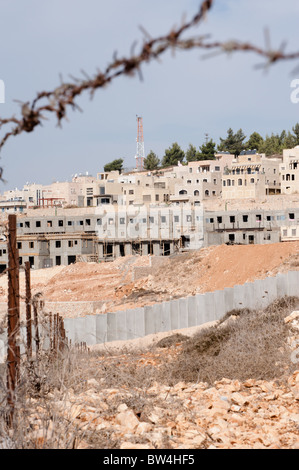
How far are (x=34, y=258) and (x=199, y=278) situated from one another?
32.3m

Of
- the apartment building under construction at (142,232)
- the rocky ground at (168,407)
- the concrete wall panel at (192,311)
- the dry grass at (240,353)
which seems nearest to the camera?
the rocky ground at (168,407)

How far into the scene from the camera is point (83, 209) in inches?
3344

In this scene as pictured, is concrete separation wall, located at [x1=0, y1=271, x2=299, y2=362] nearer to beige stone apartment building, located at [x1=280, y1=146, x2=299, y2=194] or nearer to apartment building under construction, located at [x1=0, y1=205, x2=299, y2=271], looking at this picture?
apartment building under construction, located at [x1=0, y1=205, x2=299, y2=271]

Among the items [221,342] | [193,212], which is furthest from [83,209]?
[221,342]

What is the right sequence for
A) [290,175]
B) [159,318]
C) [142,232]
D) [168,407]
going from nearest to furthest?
[168,407]
[159,318]
[142,232]
[290,175]

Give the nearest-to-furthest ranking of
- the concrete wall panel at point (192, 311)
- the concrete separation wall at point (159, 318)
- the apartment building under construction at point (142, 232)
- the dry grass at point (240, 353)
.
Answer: the dry grass at point (240, 353), the concrete separation wall at point (159, 318), the concrete wall panel at point (192, 311), the apartment building under construction at point (142, 232)

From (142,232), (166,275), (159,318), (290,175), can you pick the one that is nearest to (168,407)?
(159,318)

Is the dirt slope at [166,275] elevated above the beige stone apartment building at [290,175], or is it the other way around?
the beige stone apartment building at [290,175]

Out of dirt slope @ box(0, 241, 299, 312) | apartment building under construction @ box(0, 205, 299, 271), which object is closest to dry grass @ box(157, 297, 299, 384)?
dirt slope @ box(0, 241, 299, 312)

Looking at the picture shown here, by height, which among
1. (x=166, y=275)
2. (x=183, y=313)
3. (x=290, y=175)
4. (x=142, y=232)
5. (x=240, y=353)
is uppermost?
(x=290, y=175)

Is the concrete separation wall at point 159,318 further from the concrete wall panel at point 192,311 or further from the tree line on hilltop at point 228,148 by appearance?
the tree line on hilltop at point 228,148

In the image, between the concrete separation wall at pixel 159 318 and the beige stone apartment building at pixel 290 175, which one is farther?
the beige stone apartment building at pixel 290 175

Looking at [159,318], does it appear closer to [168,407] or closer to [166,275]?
[168,407]

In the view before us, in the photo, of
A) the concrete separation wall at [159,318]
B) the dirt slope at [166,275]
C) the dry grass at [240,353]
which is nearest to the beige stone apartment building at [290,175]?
the dirt slope at [166,275]
